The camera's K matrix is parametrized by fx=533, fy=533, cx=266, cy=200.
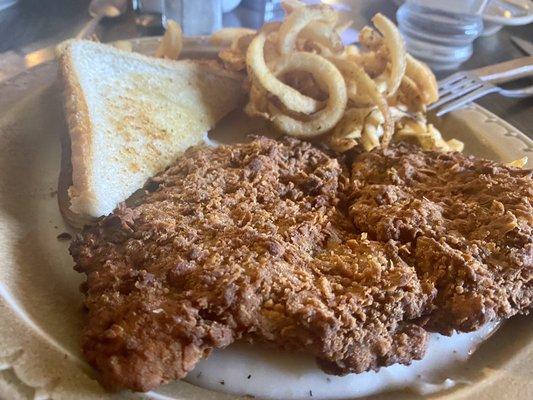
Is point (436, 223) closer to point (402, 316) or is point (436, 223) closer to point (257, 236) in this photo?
point (402, 316)

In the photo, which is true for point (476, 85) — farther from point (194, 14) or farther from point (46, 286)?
point (46, 286)

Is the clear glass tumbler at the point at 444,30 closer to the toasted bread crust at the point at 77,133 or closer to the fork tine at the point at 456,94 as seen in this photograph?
the fork tine at the point at 456,94

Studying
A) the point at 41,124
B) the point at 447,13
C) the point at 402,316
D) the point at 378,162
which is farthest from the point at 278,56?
the point at 447,13

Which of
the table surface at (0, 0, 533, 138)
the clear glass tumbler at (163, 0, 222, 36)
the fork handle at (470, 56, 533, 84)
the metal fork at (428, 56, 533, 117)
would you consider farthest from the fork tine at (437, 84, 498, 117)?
the clear glass tumbler at (163, 0, 222, 36)

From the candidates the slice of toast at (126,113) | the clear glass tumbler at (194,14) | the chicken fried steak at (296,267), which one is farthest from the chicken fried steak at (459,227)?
the clear glass tumbler at (194,14)

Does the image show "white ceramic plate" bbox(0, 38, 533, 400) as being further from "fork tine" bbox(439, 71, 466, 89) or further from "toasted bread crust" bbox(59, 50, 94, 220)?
"fork tine" bbox(439, 71, 466, 89)

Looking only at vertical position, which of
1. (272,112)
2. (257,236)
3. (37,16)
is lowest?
(37,16)

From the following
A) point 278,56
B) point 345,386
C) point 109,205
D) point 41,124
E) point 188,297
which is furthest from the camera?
point 278,56
